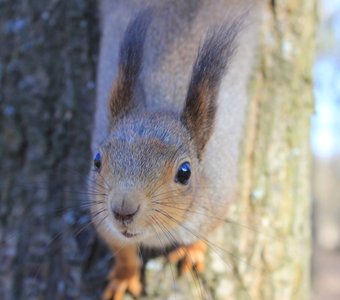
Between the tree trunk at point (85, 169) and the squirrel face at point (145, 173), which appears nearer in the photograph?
the squirrel face at point (145, 173)

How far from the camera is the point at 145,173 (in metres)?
1.67

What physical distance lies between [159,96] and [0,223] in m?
0.88

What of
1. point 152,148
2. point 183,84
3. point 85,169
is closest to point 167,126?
point 152,148

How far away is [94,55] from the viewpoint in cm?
238

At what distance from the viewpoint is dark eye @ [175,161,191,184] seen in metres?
A: 1.81

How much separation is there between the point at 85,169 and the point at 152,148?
0.62 m

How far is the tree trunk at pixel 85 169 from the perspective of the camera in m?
2.21

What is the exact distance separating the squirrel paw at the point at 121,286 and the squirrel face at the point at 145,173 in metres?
0.38

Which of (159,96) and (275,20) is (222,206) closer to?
(159,96)

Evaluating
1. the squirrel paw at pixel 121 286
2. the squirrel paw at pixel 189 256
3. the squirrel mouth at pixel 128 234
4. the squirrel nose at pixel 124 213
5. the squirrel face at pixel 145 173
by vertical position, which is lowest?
the squirrel paw at pixel 121 286

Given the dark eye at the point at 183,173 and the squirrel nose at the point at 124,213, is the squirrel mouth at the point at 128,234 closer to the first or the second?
the squirrel nose at the point at 124,213

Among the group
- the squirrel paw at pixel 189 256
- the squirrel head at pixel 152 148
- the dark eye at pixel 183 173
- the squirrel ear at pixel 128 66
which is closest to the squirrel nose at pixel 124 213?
the squirrel head at pixel 152 148

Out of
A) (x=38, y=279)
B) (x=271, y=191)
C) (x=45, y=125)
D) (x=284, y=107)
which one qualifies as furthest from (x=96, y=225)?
(x=284, y=107)

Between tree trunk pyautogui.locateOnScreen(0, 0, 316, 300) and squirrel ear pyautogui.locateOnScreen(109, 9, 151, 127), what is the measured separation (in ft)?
1.37
